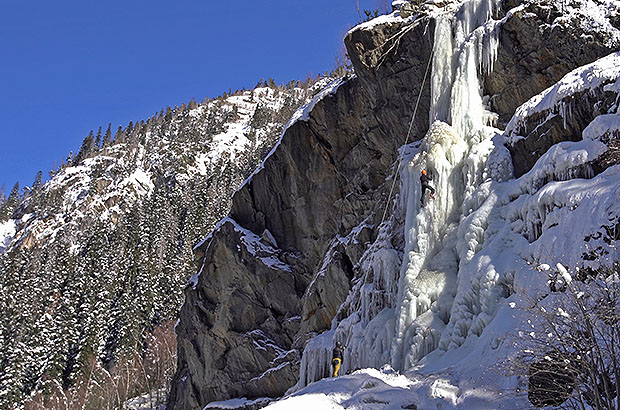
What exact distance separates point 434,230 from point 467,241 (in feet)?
5.18

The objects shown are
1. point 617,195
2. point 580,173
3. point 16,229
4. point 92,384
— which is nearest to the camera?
point 617,195

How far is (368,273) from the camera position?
17328 mm

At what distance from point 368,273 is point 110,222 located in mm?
83384

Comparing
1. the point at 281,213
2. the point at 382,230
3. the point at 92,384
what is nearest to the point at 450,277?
the point at 382,230

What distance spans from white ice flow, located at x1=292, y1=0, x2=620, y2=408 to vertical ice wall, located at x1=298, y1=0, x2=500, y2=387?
0.11ft

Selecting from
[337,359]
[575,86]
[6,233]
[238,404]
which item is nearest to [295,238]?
[238,404]

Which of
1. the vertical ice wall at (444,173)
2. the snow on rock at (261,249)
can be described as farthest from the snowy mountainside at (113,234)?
the vertical ice wall at (444,173)

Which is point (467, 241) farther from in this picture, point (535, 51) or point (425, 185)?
point (535, 51)

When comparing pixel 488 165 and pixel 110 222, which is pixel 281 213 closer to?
pixel 488 165

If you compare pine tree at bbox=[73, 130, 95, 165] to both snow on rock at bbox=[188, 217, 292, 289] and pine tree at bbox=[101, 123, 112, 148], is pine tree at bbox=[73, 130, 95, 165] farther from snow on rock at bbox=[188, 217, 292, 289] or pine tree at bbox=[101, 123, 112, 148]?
snow on rock at bbox=[188, 217, 292, 289]

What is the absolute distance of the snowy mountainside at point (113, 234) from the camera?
4909cm

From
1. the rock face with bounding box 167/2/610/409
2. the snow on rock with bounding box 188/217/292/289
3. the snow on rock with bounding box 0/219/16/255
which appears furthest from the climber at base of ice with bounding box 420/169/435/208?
the snow on rock with bounding box 0/219/16/255

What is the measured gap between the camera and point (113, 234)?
80.1m

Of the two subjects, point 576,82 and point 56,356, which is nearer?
point 576,82
